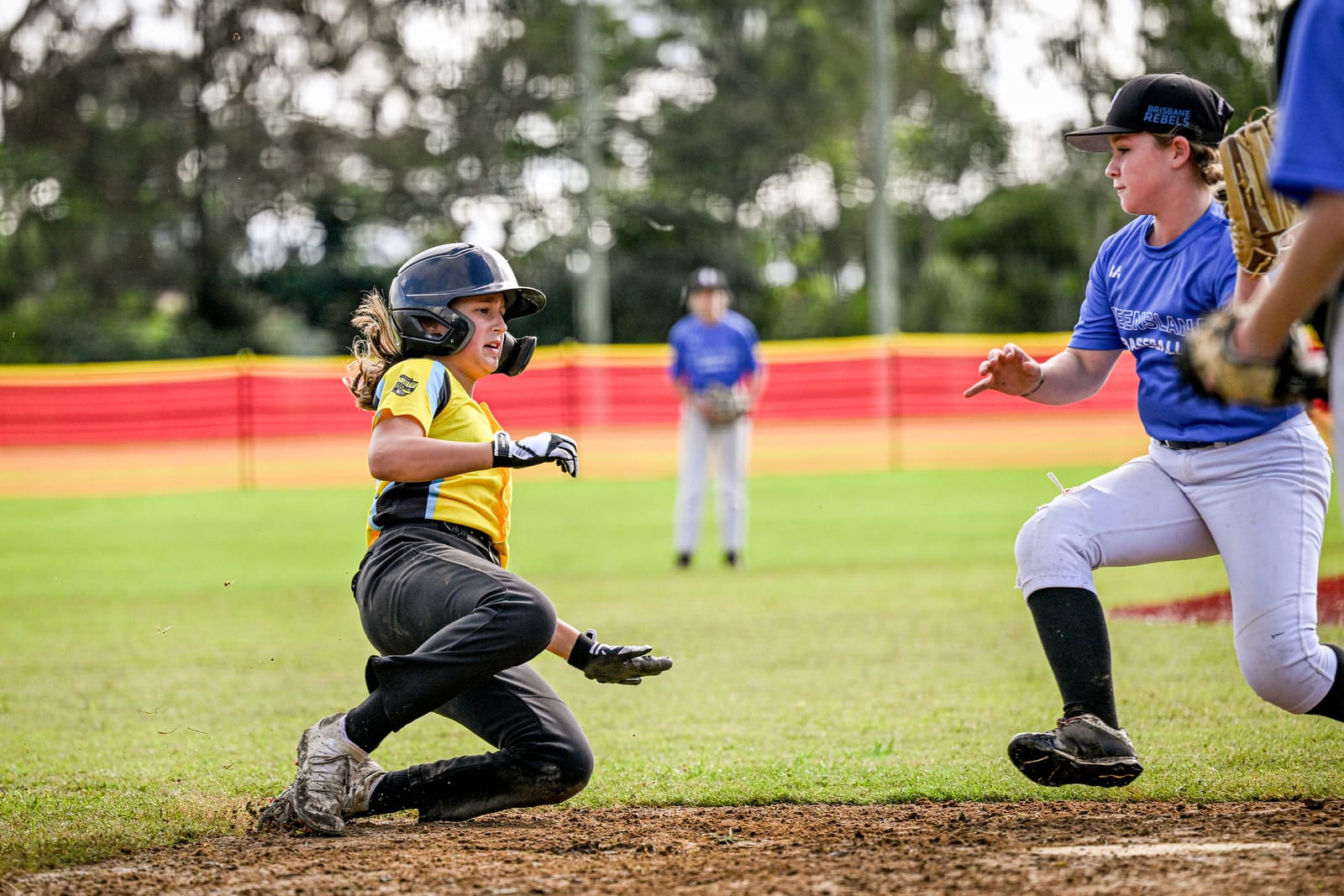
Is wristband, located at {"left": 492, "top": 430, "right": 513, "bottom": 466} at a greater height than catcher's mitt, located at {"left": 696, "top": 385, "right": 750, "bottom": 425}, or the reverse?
wristband, located at {"left": 492, "top": 430, "right": 513, "bottom": 466}

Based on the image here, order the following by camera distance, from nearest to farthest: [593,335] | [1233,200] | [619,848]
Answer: [1233,200] < [619,848] < [593,335]

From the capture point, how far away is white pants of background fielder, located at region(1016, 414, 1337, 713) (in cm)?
399

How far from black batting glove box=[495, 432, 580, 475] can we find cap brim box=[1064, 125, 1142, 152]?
5.62ft

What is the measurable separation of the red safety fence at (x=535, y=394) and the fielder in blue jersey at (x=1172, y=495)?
52.3ft

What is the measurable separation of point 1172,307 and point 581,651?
193cm

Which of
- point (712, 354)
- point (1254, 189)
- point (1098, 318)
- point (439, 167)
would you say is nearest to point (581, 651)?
point (1098, 318)

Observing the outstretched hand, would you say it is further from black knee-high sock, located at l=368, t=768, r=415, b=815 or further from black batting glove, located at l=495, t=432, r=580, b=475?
black knee-high sock, located at l=368, t=768, r=415, b=815

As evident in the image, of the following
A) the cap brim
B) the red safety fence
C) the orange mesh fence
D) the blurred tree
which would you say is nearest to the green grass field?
the cap brim

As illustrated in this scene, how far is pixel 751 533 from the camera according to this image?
1427 centimetres

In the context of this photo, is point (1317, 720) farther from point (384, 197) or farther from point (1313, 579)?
point (384, 197)

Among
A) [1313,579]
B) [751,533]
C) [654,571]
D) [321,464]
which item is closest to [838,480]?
[751,533]

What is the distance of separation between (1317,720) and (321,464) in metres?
15.7

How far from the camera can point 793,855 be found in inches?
148

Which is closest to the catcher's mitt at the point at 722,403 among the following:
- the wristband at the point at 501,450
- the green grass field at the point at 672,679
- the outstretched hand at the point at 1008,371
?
the green grass field at the point at 672,679
